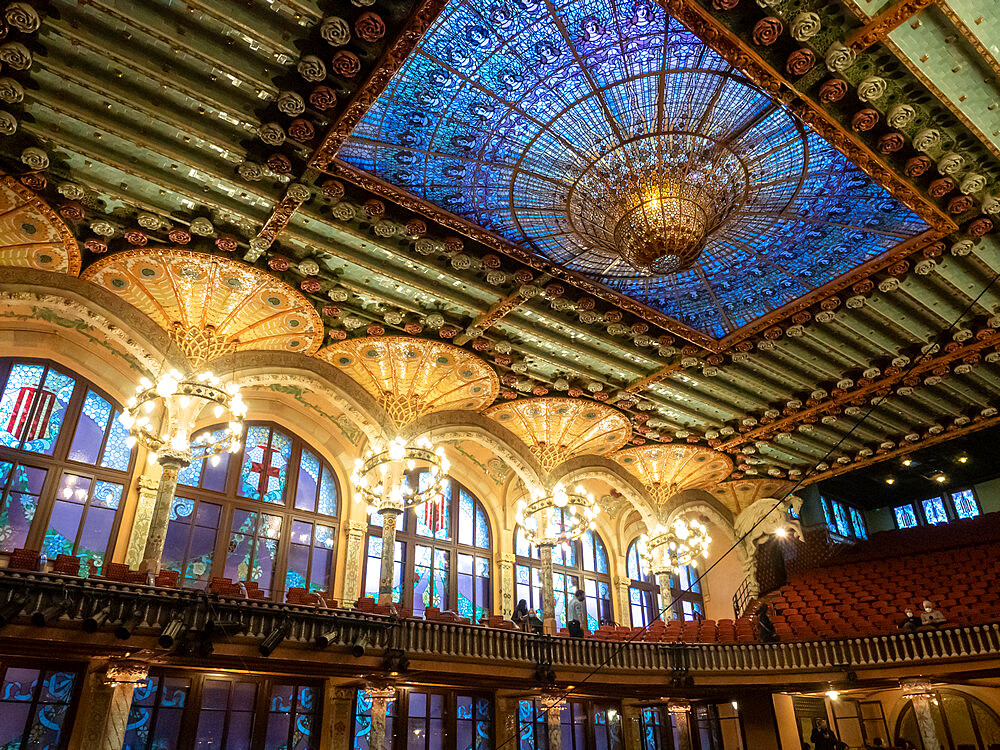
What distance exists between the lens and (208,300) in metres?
10.7

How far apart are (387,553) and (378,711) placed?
2.77 meters

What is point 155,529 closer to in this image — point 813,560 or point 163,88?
point 163,88

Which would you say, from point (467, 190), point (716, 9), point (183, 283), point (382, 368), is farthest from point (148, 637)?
point (716, 9)

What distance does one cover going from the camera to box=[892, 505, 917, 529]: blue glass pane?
65.3 feet

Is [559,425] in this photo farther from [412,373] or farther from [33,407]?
[33,407]

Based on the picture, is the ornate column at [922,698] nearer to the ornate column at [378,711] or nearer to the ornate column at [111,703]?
the ornate column at [378,711]

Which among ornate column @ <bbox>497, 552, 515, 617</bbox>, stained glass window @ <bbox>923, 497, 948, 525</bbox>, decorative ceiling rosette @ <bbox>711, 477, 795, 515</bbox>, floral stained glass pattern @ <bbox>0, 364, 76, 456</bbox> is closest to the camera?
floral stained glass pattern @ <bbox>0, 364, 76, 456</bbox>

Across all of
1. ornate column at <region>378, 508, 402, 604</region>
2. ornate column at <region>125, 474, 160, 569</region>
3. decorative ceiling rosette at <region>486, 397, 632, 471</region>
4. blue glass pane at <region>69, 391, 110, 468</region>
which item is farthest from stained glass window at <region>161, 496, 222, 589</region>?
decorative ceiling rosette at <region>486, 397, 632, 471</region>

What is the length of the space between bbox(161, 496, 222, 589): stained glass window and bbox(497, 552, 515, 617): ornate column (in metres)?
6.71

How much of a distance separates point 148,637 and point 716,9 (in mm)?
9448

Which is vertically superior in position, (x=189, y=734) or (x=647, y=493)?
(x=647, y=493)

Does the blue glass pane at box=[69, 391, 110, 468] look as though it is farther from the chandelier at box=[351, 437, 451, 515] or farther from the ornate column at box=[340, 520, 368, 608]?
the ornate column at box=[340, 520, 368, 608]

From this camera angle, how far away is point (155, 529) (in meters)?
10.2

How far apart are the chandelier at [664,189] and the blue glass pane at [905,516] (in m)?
16.1
